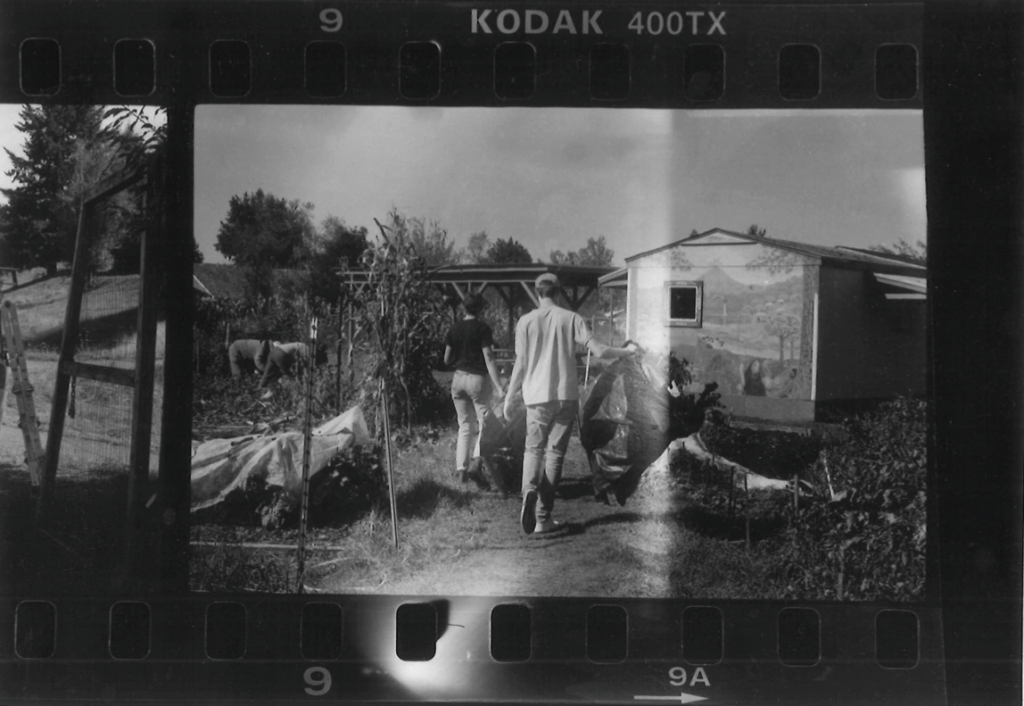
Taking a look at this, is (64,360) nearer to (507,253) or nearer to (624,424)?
(507,253)

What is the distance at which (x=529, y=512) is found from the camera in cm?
350

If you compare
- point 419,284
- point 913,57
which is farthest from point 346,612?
point 913,57

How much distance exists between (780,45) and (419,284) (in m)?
1.75

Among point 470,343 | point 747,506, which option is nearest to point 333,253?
point 470,343

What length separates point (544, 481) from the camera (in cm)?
351

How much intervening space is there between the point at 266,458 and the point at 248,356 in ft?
1.39

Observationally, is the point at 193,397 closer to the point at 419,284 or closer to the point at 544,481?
the point at 419,284

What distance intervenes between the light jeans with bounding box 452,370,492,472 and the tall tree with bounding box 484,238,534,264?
47cm

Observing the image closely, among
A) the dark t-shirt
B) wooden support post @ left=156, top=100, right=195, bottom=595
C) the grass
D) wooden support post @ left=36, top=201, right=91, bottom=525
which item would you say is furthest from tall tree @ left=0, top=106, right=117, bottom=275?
the dark t-shirt

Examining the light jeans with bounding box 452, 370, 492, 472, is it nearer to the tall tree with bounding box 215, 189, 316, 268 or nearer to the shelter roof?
the shelter roof

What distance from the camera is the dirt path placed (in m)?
3.51

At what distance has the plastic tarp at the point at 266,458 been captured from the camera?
3564 mm

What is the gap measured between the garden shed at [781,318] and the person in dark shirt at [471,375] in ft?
1.73

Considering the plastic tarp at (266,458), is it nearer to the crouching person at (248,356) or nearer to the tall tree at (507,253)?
the crouching person at (248,356)
